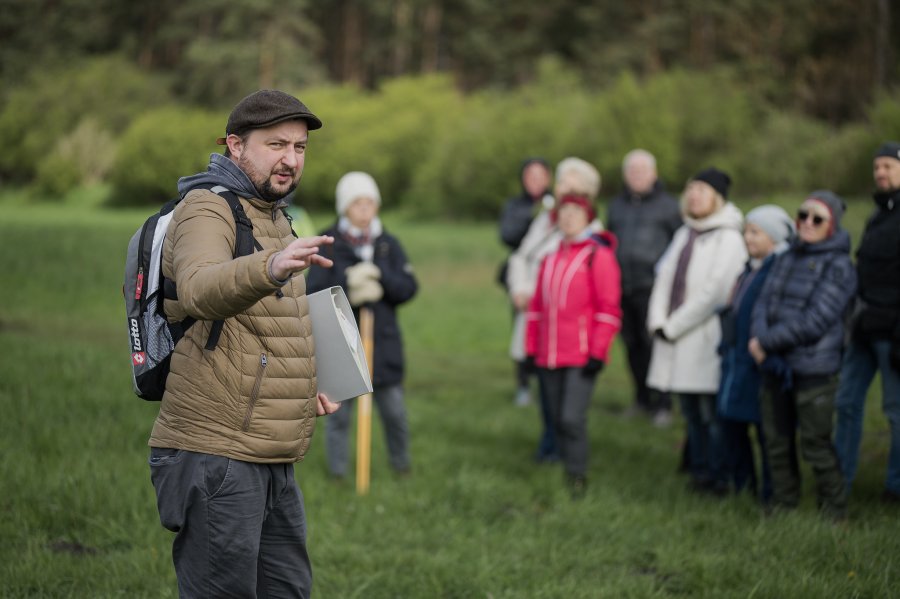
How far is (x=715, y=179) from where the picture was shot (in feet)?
25.6

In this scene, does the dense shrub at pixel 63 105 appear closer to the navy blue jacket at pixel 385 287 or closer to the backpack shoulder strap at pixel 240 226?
the navy blue jacket at pixel 385 287

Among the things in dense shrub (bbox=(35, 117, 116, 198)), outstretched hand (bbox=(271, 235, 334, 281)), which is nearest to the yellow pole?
outstretched hand (bbox=(271, 235, 334, 281))

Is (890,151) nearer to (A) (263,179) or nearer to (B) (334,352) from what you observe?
(B) (334,352)

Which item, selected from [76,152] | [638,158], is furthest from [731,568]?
[76,152]

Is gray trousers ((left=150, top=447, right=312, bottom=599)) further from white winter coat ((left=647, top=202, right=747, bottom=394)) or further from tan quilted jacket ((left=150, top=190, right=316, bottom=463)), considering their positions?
white winter coat ((left=647, top=202, right=747, bottom=394))

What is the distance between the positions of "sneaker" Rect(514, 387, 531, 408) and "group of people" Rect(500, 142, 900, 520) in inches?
96.8

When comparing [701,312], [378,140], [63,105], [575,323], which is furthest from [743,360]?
[63,105]

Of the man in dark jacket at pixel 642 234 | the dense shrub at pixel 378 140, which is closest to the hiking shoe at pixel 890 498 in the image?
the man in dark jacket at pixel 642 234

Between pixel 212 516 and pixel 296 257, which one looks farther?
pixel 212 516

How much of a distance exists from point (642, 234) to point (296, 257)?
7.67 meters

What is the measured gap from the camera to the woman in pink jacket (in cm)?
750

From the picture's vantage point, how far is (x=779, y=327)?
645cm

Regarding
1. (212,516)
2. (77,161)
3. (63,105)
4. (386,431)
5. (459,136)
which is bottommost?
(386,431)

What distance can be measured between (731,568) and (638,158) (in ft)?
18.0
